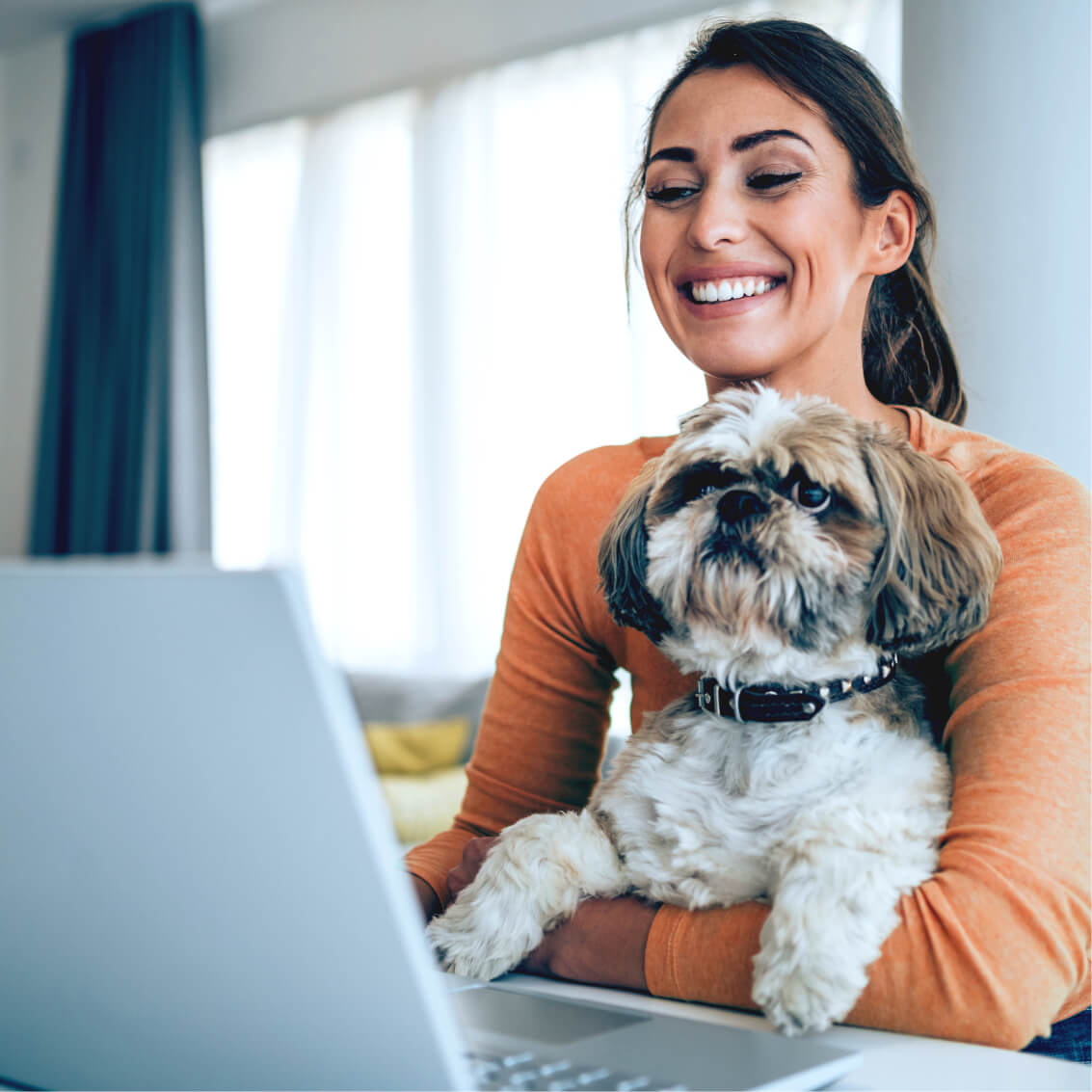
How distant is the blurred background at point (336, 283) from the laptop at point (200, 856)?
12.3 ft

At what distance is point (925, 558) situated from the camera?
98 cm

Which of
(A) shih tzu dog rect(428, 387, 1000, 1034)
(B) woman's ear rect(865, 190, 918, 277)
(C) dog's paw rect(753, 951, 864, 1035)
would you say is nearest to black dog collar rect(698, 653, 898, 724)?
(A) shih tzu dog rect(428, 387, 1000, 1034)

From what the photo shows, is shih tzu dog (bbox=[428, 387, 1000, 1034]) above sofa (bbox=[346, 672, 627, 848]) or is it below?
above

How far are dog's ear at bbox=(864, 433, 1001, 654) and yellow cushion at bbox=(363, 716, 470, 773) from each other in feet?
9.27

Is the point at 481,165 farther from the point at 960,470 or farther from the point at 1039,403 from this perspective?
the point at 960,470

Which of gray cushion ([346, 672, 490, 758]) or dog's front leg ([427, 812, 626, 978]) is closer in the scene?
dog's front leg ([427, 812, 626, 978])

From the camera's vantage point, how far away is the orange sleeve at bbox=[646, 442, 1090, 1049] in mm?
829

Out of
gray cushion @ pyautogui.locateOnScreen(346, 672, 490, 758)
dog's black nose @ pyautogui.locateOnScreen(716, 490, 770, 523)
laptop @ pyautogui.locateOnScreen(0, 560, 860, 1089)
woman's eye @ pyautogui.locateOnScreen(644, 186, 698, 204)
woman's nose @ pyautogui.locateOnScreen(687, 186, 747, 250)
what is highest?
woman's eye @ pyautogui.locateOnScreen(644, 186, 698, 204)

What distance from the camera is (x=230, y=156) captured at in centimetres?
568

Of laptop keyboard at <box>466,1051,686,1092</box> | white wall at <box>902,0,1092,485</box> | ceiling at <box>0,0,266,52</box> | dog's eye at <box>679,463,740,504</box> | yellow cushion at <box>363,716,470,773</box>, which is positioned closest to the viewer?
laptop keyboard at <box>466,1051,686,1092</box>

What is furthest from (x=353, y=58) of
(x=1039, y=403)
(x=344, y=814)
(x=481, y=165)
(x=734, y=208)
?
(x=344, y=814)

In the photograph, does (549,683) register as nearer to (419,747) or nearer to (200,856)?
(200,856)

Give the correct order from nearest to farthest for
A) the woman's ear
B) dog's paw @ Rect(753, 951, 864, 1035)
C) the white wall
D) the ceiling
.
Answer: dog's paw @ Rect(753, 951, 864, 1035)
the woman's ear
the white wall
the ceiling

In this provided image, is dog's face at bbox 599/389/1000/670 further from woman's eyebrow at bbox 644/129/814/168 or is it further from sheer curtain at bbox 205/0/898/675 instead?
sheer curtain at bbox 205/0/898/675
